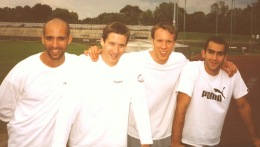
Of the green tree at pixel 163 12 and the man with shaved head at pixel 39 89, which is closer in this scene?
the man with shaved head at pixel 39 89

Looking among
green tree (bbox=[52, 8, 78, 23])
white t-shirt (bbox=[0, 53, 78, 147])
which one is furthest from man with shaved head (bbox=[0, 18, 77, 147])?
green tree (bbox=[52, 8, 78, 23])

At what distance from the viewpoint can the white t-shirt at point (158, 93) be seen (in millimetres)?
3453

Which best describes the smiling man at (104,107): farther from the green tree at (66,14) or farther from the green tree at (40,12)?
the green tree at (40,12)

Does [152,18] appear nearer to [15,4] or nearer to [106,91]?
[15,4]

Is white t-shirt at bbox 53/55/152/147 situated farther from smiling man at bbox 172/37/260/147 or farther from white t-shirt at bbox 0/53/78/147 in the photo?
smiling man at bbox 172/37/260/147

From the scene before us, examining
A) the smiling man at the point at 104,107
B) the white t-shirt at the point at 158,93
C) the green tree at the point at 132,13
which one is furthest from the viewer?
the green tree at the point at 132,13

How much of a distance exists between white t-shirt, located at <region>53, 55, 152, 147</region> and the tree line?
62.4 metres

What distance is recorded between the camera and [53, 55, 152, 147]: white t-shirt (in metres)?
2.43

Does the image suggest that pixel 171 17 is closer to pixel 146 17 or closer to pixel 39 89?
pixel 146 17

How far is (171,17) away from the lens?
6888cm

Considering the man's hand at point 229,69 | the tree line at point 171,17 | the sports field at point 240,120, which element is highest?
the tree line at point 171,17

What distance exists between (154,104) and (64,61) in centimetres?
110

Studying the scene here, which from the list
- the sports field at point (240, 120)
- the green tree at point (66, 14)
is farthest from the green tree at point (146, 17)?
the sports field at point (240, 120)

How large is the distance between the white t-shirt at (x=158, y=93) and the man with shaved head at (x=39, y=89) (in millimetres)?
797
